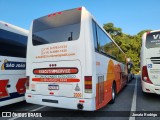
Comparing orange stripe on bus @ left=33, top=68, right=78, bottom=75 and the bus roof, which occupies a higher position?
the bus roof

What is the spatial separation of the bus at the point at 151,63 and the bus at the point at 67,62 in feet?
9.65

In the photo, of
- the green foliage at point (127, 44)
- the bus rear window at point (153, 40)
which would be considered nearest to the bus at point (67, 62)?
the bus rear window at point (153, 40)

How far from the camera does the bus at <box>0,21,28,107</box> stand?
258 inches

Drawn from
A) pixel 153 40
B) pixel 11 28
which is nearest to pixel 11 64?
pixel 11 28

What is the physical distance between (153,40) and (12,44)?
20.1 feet

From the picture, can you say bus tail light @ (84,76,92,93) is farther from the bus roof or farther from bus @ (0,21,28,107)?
the bus roof

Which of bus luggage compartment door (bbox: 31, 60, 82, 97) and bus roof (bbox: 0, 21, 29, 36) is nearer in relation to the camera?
bus luggage compartment door (bbox: 31, 60, 82, 97)

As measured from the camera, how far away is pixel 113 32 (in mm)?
50688

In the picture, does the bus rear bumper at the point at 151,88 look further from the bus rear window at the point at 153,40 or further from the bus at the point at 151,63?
the bus rear window at the point at 153,40

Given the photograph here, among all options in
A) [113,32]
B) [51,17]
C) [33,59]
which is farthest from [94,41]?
[113,32]

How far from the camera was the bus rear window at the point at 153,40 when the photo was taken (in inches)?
349

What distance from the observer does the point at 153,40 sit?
8.99 metres

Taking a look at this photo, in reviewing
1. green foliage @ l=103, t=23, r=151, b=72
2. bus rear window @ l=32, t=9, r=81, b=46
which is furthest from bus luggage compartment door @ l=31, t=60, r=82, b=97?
green foliage @ l=103, t=23, r=151, b=72

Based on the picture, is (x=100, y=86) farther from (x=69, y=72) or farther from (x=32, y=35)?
(x=32, y=35)
